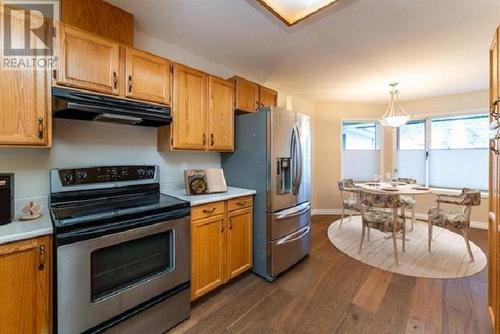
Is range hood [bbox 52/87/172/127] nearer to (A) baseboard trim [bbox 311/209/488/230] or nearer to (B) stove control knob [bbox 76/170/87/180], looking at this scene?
(B) stove control knob [bbox 76/170/87/180]

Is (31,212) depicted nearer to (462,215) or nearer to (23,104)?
(23,104)

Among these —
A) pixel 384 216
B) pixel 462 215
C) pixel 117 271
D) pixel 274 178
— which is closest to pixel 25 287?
pixel 117 271

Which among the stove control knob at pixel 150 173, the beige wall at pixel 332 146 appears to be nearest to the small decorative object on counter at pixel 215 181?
the stove control knob at pixel 150 173

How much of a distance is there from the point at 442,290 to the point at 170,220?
2.65 meters

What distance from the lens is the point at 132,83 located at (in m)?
1.87

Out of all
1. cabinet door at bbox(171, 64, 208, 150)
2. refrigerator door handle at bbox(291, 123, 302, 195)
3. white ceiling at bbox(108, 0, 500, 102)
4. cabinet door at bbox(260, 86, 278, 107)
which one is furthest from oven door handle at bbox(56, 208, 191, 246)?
cabinet door at bbox(260, 86, 278, 107)

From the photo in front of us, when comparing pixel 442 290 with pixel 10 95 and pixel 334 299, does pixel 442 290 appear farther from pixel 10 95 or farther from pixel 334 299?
pixel 10 95

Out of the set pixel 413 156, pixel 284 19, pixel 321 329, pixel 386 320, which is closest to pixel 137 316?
pixel 321 329

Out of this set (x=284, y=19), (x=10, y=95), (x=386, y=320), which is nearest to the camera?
(x=10, y=95)

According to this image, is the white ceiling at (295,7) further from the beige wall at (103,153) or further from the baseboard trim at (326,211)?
the baseboard trim at (326,211)

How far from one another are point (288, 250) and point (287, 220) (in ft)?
1.11

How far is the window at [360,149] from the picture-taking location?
17.0ft

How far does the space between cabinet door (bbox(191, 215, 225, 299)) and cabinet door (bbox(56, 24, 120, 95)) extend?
1.28 m

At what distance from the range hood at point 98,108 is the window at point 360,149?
4.30 meters
